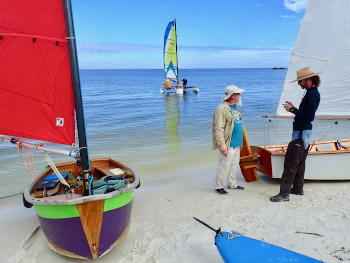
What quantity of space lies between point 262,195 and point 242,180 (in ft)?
3.57

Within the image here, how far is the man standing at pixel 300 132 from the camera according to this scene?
188 inches

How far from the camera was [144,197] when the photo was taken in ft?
19.9

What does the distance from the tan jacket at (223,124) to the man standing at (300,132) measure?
0.94 metres

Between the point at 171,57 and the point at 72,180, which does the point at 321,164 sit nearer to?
the point at 72,180

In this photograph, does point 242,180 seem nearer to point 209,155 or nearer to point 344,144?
point 344,144

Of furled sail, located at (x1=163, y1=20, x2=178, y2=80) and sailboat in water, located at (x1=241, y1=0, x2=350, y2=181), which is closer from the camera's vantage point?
sailboat in water, located at (x1=241, y1=0, x2=350, y2=181)

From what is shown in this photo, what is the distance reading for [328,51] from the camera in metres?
6.20

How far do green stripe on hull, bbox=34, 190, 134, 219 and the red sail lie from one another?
3.44 ft

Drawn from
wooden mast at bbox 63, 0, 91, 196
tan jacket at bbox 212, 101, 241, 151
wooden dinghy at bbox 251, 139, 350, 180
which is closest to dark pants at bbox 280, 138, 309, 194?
wooden dinghy at bbox 251, 139, 350, 180

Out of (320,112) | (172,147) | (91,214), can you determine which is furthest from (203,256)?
(172,147)

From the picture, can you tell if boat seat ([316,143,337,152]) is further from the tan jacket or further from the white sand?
the tan jacket

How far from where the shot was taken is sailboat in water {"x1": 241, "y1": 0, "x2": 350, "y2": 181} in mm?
5977

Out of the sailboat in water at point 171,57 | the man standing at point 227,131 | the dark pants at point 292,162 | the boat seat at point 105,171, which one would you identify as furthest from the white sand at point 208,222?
the sailboat in water at point 171,57

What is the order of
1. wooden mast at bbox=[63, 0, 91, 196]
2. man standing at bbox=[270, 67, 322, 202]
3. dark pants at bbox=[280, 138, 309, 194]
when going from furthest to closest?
1. dark pants at bbox=[280, 138, 309, 194]
2. man standing at bbox=[270, 67, 322, 202]
3. wooden mast at bbox=[63, 0, 91, 196]
